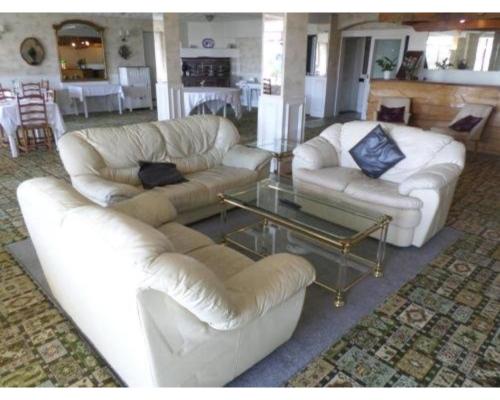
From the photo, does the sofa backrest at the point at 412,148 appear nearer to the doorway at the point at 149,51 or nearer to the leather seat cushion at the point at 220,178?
the leather seat cushion at the point at 220,178

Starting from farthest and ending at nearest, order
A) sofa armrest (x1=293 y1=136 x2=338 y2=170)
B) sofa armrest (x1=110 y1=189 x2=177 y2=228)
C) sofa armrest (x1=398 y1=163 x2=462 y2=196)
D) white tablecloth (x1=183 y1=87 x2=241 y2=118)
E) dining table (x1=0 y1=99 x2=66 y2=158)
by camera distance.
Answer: white tablecloth (x1=183 y1=87 x2=241 y2=118)
dining table (x1=0 y1=99 x2=66 y2=158)
sofa armrest (x1=293 y1=136 x2=338 y2=170)
sofa armrest (x1=398 y1=163 x2=462 y2=196)
sofa armrest (x1=110 y1=189 x2=177 y2=228)

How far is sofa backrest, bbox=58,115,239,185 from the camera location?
3.19m

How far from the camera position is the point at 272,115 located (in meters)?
5.57

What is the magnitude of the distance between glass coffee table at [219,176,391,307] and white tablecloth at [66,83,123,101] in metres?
A: 7.37

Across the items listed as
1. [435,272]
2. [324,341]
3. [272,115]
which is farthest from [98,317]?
[272,115]

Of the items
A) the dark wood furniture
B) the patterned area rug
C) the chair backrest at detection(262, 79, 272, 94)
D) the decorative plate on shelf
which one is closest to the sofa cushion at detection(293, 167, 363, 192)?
the patterned area rug

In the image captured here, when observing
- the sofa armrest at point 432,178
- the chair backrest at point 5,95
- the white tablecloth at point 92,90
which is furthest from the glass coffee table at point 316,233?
the white tablecloth at point 92,90

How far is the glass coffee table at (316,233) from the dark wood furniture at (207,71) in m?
8.63

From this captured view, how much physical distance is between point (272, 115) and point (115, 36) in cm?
659

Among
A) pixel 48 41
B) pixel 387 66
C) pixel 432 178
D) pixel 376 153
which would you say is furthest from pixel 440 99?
pixel 48 41

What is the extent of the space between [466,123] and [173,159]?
15.5 feet

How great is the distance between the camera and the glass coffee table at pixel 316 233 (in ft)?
8.32

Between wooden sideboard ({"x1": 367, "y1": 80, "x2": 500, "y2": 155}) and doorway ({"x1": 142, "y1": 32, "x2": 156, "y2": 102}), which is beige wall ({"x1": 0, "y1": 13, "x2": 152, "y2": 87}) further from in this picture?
wooden sideboard ({"x1": 367, "y1": 80, "x2": 500, "y2": 155})

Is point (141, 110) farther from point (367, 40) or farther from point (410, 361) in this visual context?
point (410, 361)
